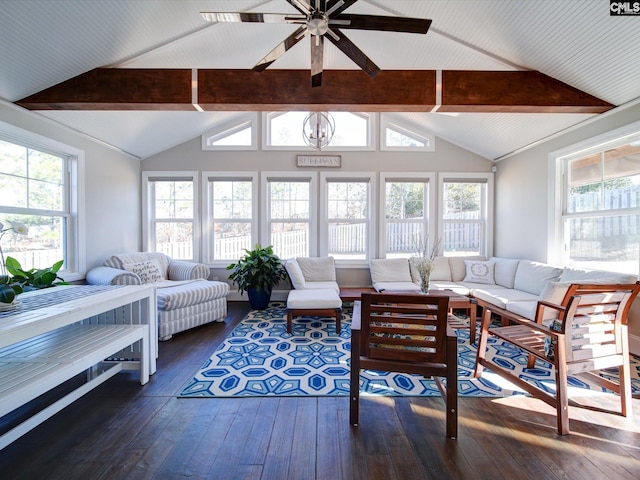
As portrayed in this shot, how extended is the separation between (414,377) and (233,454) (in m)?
1.50

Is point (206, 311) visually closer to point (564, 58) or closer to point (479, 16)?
point (479, 16)

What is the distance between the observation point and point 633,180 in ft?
9.11

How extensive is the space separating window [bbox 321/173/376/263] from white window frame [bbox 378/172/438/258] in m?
0.19

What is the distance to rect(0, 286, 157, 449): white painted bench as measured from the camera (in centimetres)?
135

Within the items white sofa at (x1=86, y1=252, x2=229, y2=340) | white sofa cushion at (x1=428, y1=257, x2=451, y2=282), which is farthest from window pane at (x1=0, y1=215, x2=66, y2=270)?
white sofa cushion at (x1=428, y1=257, x2=451, y2=282)

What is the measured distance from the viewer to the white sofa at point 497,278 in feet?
9.04

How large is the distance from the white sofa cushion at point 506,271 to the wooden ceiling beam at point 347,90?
207 cm

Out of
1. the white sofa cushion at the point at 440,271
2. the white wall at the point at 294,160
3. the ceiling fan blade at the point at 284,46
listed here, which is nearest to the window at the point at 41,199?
the white wall at the point at 294,160

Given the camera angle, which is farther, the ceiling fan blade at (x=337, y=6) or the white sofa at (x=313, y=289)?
the white sofa at (x=313, y=289)

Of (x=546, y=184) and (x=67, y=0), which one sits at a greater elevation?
(x=67, y=0)

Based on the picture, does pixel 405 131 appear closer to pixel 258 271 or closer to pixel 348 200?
pixel 348 200

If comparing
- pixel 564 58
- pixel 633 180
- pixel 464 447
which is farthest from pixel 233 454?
pixel 633 180

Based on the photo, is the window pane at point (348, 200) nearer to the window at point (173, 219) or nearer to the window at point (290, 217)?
the window at point (290, 217)

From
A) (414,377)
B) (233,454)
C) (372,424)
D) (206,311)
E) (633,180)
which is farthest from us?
(206,311)
